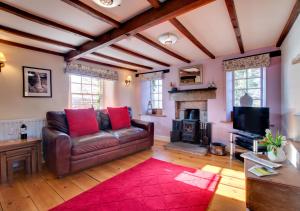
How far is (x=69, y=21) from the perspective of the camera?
209 cm

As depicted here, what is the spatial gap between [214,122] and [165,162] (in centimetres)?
168

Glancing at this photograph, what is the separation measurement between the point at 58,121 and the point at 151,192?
6.91 feet

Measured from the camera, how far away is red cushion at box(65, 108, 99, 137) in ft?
9.66

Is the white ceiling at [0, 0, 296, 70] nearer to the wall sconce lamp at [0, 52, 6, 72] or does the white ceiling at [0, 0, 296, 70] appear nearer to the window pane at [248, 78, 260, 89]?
the wall sconce lamp at [0, 52, 6, 72]

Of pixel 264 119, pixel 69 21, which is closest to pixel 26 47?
pixel 69 21

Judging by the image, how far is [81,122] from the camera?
3.06m

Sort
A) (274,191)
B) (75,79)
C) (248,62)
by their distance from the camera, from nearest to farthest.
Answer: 1. (274,191)
2. (248,62)
3. (75,79)

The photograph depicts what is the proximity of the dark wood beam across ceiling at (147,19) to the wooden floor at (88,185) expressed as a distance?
83.9 inches

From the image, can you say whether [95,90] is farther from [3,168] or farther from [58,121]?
[3,168]

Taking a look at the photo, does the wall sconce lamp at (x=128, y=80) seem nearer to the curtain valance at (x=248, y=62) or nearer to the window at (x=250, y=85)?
the curtain valance at (x=248, y=62)

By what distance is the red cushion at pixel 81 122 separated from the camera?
294 centimetres

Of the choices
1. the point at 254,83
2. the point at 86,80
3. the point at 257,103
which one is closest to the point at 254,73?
the point at 254,83

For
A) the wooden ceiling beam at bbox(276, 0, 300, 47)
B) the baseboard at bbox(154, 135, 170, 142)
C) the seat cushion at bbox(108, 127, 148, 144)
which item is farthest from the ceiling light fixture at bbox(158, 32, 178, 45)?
the baseboard at bbox(154, 135, 170, 142)

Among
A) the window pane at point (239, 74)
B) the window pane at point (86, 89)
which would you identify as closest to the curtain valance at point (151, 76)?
the window pane at point (86, 89)
